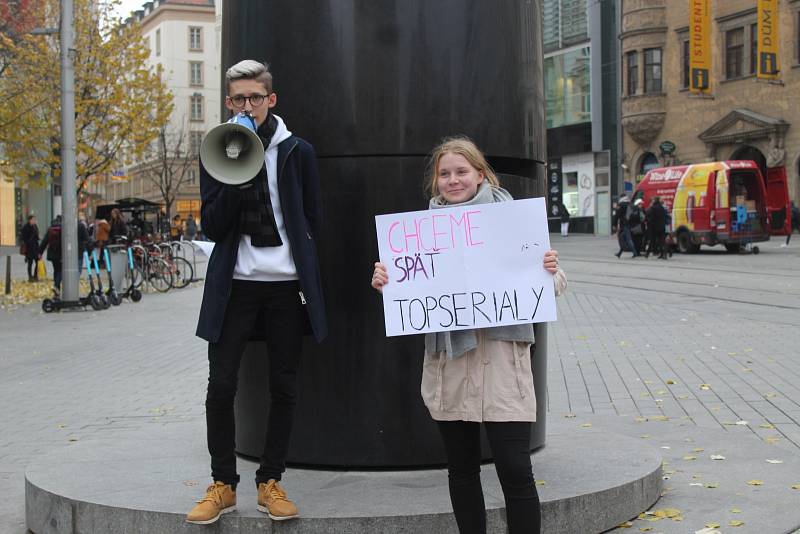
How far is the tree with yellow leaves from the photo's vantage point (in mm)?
25500

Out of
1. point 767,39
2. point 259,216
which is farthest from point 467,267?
point 767,39

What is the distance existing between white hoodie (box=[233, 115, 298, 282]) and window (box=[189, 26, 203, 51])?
309 feet

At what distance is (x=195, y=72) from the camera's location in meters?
95.4

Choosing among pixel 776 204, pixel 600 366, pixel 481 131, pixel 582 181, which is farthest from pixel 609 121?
pixel 481 131

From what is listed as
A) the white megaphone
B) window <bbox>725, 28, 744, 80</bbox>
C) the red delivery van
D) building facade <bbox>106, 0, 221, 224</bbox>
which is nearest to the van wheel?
the red delivery van

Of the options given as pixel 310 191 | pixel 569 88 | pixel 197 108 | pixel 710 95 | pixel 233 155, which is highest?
pixel 197 108

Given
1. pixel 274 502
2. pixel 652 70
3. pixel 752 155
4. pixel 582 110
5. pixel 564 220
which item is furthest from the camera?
pixel 582 110

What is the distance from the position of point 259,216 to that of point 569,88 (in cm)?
5163

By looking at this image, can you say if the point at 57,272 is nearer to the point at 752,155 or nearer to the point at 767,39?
the point at 767,39

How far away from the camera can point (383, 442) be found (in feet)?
16.0

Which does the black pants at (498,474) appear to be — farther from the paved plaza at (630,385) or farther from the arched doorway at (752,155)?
the arched doorway at (752,155)

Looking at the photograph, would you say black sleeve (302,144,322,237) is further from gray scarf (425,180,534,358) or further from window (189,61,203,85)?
window (189,61,203,85)

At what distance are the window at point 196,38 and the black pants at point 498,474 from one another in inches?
3737

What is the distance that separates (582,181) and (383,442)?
49893 millimetres
